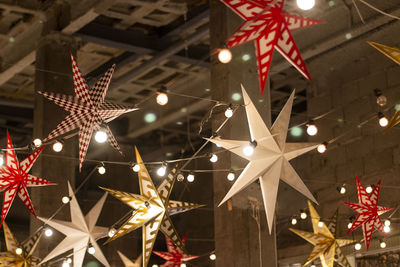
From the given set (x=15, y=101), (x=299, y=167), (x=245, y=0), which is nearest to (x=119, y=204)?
(x=15, y=101)

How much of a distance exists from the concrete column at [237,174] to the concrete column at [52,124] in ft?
6.95

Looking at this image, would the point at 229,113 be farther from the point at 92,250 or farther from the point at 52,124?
the point at 52,124

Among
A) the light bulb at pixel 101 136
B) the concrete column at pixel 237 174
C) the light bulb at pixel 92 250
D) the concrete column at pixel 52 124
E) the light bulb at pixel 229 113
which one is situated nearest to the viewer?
the light bulb at pixel 101 136

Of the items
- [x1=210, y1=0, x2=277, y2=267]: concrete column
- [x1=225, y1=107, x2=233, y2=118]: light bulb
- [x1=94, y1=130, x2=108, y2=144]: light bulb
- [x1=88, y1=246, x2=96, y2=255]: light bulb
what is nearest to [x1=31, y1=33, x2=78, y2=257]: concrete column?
[x1=88, y1=246, x2=96, y2=255]: light bulb

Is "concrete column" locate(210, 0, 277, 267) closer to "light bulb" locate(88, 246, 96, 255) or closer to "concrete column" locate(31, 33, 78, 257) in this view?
"light bulb" locate(88, 246, 96, 255)

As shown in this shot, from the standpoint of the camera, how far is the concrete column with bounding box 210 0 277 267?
580 centimetres

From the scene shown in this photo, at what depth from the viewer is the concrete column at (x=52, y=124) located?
7383 mm

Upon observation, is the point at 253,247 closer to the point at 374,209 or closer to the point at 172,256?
the point at 374,209

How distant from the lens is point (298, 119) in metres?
10.3

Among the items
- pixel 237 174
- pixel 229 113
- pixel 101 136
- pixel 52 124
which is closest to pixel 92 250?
pixel 237 174

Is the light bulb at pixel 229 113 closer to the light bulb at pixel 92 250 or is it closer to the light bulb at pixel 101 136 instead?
the light bulb at pixel 101 136

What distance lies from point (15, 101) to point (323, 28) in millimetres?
5472

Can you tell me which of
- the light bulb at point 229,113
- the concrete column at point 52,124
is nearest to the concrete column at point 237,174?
the light bulb at point 229,113

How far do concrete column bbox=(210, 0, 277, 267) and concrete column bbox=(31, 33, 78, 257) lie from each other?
6.95 ft
